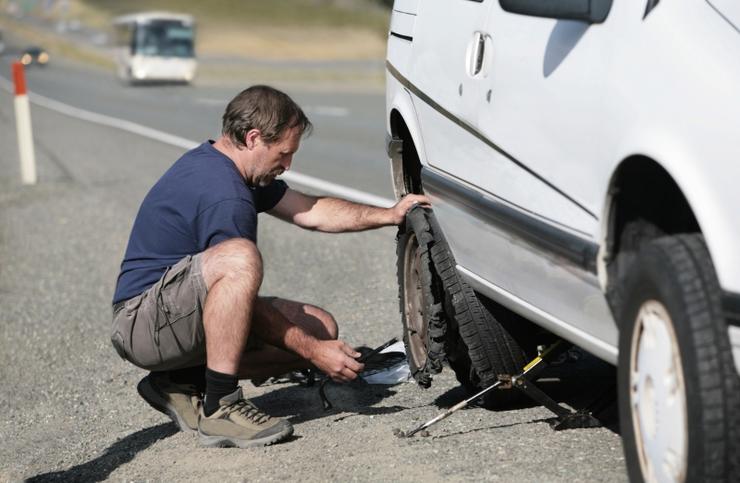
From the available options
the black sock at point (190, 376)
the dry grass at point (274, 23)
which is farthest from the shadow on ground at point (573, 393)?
the dry grass at point (274, 23)

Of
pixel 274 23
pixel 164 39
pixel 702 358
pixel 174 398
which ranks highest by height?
pixel 702 358

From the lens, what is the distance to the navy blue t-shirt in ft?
15.7

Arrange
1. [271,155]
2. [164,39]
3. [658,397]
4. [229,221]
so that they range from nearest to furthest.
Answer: [658,397], [229,221], [271,155], [164,39]

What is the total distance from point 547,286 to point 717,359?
983 mm

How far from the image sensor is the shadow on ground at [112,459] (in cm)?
478

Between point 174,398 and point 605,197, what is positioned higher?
point 605,197

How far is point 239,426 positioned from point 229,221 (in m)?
0.73

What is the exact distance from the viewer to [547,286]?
382cm

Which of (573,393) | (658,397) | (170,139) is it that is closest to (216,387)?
(573,393)

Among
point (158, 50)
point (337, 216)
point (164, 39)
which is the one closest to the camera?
point (337, 216)

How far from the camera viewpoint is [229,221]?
475cm

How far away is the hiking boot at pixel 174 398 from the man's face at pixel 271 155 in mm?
853

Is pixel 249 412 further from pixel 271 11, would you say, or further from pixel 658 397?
pixel 271 11

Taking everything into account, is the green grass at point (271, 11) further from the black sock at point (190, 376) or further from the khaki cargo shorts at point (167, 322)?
the khaki cargo shorts at point (167, 322)
